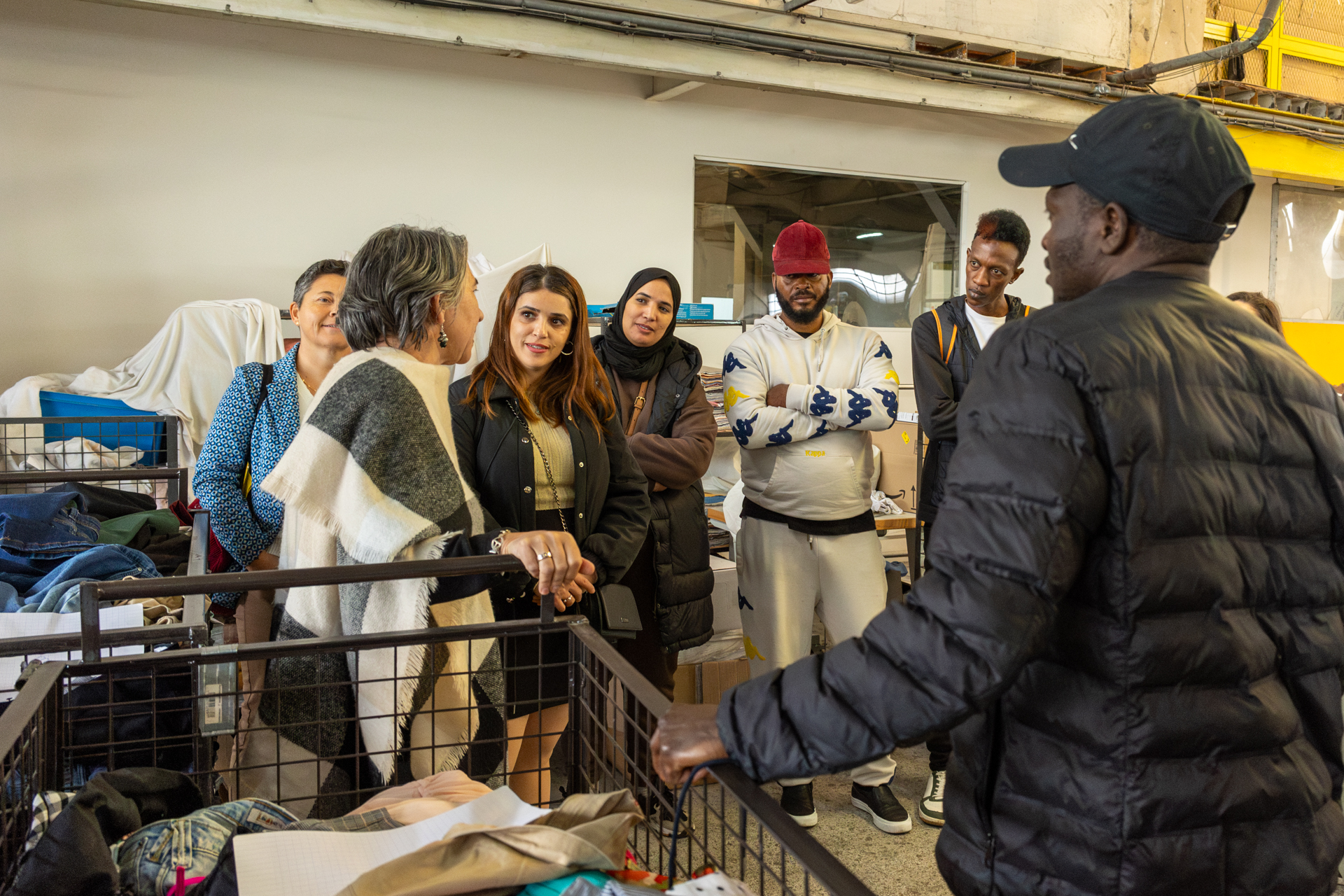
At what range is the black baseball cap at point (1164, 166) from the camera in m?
0.94

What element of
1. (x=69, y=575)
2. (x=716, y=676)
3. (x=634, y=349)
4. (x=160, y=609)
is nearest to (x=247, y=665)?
(x=160, y=609)

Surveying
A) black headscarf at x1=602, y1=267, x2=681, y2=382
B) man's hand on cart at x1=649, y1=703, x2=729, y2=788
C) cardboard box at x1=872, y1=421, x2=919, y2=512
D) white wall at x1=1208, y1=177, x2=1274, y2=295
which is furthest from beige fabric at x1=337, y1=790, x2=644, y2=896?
white wall at x1=1208, y1=177, x2=1274, y2=295

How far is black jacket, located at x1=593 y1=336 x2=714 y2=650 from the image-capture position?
103 inches

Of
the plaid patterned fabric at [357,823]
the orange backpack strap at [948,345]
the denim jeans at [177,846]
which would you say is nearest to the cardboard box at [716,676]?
the orange backpack strap at [948,345]

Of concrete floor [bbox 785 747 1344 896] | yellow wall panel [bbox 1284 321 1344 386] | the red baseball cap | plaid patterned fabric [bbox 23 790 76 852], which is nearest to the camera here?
plaid patterned fabric [bbox 23 790 76 852]

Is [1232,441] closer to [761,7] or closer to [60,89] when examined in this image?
[761,7]

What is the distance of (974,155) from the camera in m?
5.65

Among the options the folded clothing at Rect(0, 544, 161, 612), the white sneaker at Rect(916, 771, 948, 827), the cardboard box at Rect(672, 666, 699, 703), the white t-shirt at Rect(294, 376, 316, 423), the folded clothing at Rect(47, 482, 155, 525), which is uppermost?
the white t-shirt at Rect(294, 376, 316, 423)

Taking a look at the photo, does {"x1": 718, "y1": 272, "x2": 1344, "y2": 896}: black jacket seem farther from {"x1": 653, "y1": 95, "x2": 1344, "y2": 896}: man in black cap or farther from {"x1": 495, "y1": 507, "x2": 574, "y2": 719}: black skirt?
{"x1": 495, "y1": 507, "x2": 574, "y2": 719}: black skirt

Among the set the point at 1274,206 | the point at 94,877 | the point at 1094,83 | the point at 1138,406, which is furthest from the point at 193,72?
the point at 1274,206

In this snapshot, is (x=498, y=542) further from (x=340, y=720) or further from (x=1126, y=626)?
(x=1126, y=626)

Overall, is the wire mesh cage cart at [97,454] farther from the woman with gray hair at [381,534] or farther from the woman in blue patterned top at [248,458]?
the woman with gray hair at [381,534]

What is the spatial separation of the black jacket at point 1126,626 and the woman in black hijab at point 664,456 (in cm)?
166

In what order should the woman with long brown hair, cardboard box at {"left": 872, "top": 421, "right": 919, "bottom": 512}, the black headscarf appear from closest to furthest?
the woman with long brown hair < the black headscarf < cardboard box at {"left": 872, "top": 421, "right": 919, "bottom": 512}
